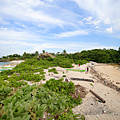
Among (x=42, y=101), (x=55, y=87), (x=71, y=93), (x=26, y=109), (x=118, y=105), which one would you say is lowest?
(x=118, y=105)

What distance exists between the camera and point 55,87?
496 centimetres

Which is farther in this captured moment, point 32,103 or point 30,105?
point 32,103

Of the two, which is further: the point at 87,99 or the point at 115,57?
the point at 115,57

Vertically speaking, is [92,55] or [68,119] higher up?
[92,55]

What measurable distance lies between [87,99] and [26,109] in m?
4.45

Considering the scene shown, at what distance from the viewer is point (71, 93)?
201 inches

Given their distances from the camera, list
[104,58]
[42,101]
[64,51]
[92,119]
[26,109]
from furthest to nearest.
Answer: [64,51] → [104,58] → [92,119] → [42,101] → [26,109]

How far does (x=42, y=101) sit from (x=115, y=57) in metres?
30.5

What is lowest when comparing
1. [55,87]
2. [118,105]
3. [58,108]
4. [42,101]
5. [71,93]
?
[118,105]

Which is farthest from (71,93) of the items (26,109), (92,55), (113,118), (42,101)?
(92,55)

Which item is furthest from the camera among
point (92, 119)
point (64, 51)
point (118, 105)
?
point (64, 51)

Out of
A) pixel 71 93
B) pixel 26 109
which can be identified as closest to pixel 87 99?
pixel 71 93

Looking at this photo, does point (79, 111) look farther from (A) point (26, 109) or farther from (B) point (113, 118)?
(A) point (26, 109)

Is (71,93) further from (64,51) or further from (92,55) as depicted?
(64,51)
